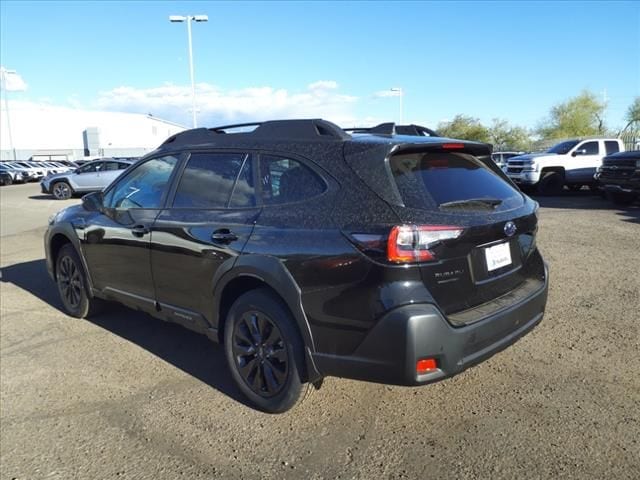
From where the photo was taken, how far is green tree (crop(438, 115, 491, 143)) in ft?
191

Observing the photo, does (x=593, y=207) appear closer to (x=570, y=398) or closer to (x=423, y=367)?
(x=570, y=398)

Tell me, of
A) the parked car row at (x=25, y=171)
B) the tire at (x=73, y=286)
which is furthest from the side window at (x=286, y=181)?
the parked car row at (x=25, y=171)

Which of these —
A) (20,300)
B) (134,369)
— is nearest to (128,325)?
(134,369)

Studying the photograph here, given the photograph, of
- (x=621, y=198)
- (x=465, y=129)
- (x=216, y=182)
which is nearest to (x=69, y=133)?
(x=465, y=129)

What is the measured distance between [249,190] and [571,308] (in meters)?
3.50

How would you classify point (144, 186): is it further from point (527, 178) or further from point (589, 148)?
point (589, 148)

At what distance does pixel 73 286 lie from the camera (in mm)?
5355

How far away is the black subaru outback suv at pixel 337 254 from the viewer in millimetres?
2672

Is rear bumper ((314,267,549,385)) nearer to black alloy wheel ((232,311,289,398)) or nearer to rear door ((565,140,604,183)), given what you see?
black alloy wheel ((232,311,289,398))

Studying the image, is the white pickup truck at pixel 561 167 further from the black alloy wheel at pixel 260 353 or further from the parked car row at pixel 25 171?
Result: the parked car row at pixel 25 171

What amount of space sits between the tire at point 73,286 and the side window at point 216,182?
1.93m

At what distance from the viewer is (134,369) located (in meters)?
4.13

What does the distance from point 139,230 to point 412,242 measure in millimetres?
2465

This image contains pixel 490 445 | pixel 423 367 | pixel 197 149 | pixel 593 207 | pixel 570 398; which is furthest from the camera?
pixel 593 207
